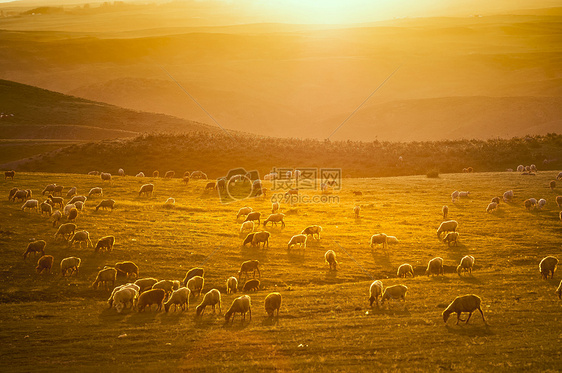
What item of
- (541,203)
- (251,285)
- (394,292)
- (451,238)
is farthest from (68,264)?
(541,203)

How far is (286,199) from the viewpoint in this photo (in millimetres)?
39375

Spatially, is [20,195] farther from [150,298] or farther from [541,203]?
[541,203]

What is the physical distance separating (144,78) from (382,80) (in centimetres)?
7425

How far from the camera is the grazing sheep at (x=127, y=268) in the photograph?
71.4 feet

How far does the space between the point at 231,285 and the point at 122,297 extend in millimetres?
4401

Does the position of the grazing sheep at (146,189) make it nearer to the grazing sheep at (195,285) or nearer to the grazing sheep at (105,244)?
the grazing sheep at (105,244)

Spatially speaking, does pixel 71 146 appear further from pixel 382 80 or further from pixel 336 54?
pixel 336 54

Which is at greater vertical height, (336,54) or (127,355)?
(336,54)

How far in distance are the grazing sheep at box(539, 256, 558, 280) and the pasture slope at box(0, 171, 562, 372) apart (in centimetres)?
43

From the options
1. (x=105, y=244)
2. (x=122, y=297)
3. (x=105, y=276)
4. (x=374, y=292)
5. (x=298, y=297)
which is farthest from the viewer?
(x=105, y=244)

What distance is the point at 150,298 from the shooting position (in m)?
18.5

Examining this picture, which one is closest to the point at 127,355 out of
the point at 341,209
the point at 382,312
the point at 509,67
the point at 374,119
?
the point at 382,312

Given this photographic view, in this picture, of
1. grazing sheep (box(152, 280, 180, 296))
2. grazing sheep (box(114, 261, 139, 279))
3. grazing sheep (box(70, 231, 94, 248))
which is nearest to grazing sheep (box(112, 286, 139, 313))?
grazing sheep (box(152, 280, 180, 296))

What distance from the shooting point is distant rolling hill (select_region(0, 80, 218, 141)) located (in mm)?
88562
